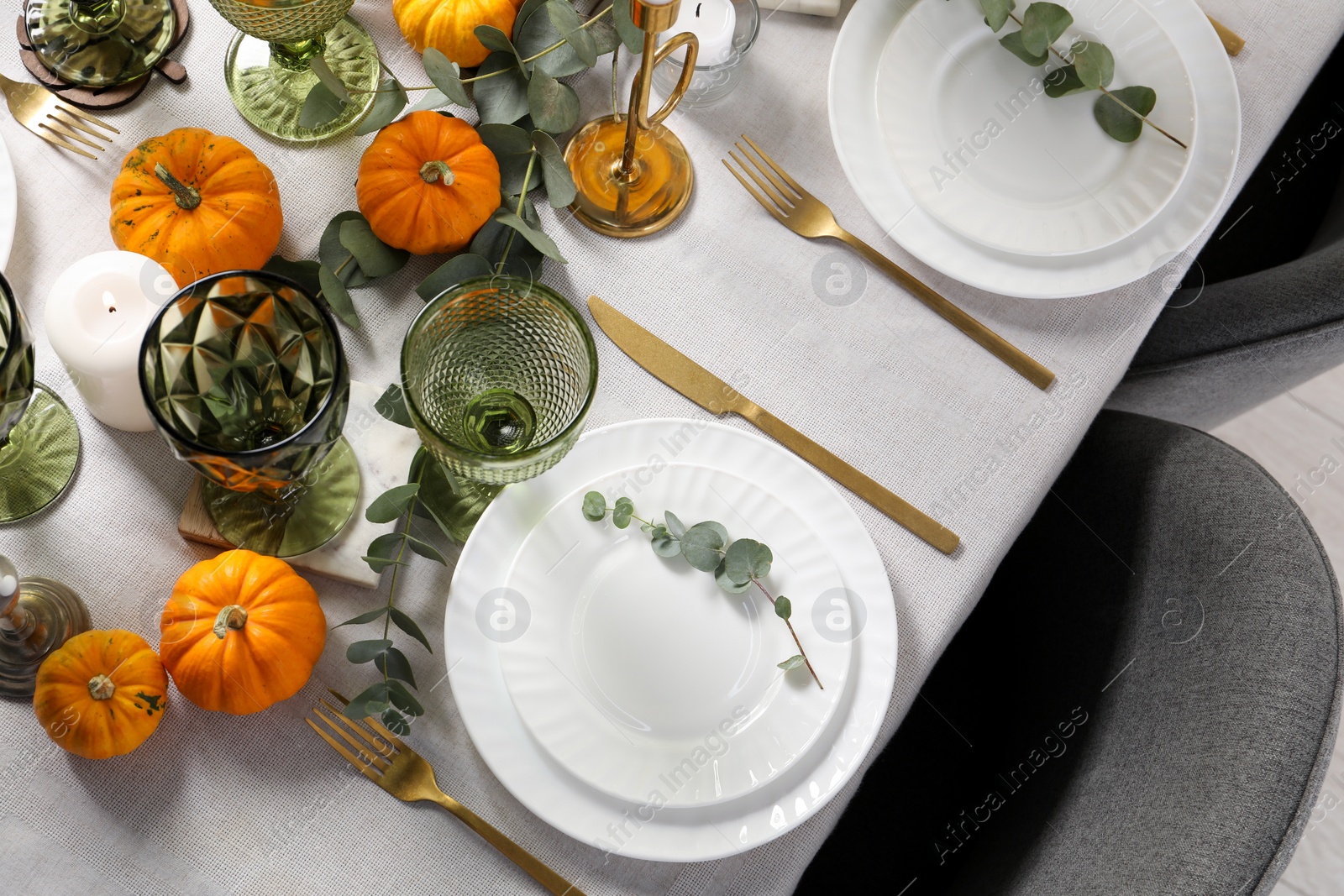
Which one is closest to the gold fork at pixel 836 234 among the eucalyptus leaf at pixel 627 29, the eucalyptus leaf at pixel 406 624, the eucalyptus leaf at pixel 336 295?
the eucalyptus leaf at pixel 627 29

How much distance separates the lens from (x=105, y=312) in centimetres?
71

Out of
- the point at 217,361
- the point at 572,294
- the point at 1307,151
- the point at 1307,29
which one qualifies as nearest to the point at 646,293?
the point at 572,294

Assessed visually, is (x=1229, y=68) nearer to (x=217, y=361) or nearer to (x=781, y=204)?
(x=781, y=204)

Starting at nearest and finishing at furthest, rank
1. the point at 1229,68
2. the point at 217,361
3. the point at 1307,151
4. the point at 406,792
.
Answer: the point at 217,361 < the point at 406,792 < the point at 1229,68 < the point at 1307,151

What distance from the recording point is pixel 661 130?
903 mm

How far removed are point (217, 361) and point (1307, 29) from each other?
1.07 metres

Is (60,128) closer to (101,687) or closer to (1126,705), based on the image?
(101,687)

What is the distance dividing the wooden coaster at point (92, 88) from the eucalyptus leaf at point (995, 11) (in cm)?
73

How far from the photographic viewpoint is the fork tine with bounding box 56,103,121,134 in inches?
33.1

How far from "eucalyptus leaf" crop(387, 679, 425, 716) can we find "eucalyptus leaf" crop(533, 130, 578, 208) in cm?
42

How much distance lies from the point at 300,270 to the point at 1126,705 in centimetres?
85

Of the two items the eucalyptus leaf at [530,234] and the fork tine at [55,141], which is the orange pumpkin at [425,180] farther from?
the fork tine at [55,141]

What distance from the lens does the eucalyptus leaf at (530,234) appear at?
2.56 ft

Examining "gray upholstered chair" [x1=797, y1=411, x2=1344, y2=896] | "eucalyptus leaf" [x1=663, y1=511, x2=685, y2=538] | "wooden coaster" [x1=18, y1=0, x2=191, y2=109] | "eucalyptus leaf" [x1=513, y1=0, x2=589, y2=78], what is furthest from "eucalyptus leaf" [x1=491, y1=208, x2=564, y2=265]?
"gray upholstered chair" [x1=797, y1=411, x2=1344, y2=896]
